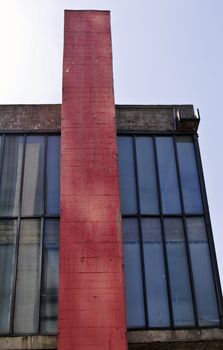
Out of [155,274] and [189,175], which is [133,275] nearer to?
[155,274]

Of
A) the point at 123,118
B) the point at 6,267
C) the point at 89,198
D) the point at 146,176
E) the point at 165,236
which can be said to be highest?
the point at 123,118

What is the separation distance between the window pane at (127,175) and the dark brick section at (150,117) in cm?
62

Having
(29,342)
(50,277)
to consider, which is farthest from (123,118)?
(29,342)

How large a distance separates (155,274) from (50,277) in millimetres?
3105

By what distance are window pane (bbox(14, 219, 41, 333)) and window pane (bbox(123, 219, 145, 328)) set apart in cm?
264

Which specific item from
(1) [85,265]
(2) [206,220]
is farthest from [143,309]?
(2) [206,220]

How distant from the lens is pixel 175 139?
16.3 meters

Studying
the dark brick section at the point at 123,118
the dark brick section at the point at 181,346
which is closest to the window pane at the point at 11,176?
the dark brick section at the point at 123,118

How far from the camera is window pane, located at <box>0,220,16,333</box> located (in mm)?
13094

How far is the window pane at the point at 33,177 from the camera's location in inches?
581

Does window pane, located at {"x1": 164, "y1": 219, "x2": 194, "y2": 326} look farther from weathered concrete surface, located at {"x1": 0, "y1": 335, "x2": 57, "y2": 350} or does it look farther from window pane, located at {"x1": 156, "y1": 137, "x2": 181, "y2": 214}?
weathered concrete surface, located at {"x1": 0, "y1": 335, "x2": 57, "y2": 350}

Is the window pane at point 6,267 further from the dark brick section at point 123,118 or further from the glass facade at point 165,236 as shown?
the dark brick section at point 123,118

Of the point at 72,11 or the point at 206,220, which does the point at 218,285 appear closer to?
the point at 206,220

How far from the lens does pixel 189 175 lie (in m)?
15.6
